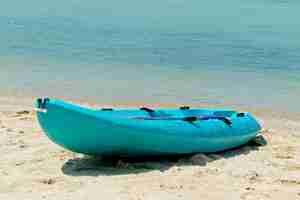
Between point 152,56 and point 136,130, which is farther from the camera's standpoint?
point 152,56

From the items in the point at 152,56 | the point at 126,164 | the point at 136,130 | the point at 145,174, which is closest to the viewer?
the point at 145,174

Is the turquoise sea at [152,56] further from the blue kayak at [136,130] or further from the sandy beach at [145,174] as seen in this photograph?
the sandy beach at [145,174]

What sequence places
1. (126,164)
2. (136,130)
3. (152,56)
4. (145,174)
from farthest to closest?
(152,56) < (126,164) < (136,130) < (145,174)

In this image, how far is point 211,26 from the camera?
2617 cm

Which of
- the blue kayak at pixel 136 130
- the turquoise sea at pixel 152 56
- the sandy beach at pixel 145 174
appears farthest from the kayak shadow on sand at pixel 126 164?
the turquoise sea at pixel 152 56

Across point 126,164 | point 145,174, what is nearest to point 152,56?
point 126,164

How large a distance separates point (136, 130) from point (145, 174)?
1.59ft

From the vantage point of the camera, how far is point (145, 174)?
7098 millimetres

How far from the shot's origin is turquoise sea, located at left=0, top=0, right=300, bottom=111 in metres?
13.0

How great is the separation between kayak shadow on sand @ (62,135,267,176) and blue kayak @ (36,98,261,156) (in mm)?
109

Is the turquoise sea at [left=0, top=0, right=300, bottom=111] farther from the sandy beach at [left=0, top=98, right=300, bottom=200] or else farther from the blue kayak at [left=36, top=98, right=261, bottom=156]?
the sandy beach at [left=0, top=98, right=300, bottom=200]

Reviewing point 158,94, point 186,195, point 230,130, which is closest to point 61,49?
point 158,94

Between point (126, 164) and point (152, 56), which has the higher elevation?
point (152, 56)

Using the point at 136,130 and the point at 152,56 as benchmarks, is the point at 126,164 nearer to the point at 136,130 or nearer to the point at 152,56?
the point at 136,130
